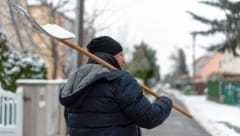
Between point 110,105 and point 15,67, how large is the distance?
32.5ft

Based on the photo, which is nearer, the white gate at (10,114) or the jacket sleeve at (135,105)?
the jacket sleeve at (135,105)

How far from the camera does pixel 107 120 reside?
158 inches

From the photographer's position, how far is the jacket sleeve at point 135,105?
12.9 ft

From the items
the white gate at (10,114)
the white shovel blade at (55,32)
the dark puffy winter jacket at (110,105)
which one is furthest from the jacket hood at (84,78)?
the white gate at (10,114)

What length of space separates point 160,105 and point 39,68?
10785 millimetres

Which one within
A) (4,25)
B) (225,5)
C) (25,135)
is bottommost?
(25,135)

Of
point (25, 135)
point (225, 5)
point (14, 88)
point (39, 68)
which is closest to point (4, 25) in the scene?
point (39, 68)

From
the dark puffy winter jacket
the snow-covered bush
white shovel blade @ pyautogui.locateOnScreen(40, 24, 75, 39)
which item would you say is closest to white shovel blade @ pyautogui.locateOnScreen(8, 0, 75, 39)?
white shovel blade @ pyautogui.locateOnScreen(40, 24, 75, 39)

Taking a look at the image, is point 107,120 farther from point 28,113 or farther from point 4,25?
point 4,25

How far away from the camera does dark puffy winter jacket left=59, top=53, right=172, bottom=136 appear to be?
3.96 meters

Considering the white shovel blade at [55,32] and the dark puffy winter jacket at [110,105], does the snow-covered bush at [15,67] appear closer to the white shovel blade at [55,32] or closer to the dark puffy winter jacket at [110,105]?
the white shovel blade at [55,32]

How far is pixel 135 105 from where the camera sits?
393 centimetres

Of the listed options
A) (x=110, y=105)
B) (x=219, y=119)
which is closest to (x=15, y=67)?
(x=219, y=119)

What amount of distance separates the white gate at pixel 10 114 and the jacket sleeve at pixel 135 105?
602 cm
